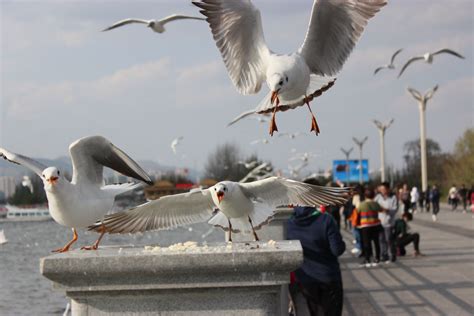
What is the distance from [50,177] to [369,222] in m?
11.3

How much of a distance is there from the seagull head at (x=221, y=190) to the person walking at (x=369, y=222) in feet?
33.7

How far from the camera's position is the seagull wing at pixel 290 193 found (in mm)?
4922

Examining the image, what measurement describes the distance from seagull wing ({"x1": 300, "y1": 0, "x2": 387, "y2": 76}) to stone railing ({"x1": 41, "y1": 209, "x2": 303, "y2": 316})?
2363mm

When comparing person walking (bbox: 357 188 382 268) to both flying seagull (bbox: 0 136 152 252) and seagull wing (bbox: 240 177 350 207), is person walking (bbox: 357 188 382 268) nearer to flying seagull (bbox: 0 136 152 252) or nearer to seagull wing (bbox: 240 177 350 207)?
seagull wing (bbox: 240 177 350 207)

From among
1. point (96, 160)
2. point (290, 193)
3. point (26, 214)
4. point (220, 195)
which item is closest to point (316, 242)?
point (290, 193)

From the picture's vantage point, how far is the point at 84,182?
15.5 feet

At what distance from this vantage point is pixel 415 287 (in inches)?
435

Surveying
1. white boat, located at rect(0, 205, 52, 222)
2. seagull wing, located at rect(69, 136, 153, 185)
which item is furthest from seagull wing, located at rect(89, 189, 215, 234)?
white boat, located at rect(0, 205, 52, 222)

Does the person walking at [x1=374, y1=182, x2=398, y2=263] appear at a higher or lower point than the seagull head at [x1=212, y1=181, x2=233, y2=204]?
lower

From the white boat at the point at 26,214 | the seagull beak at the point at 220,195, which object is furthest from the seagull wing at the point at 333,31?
the white boat at the point at 26,214

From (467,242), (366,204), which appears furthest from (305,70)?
(467,242)

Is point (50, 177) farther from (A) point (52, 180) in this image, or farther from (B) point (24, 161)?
(B) point (24, 161)

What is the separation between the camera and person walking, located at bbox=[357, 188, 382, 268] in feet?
48.3

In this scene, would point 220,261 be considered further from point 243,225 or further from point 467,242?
point 467,242
